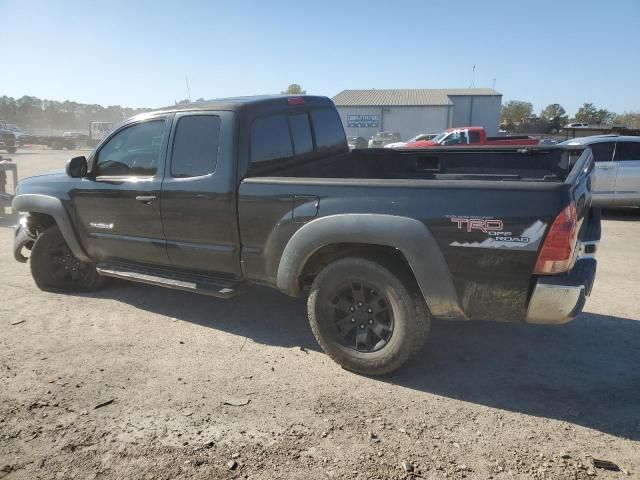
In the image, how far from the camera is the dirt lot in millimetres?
2674

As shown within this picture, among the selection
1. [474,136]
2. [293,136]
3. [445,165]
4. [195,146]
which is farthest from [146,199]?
[474,136]

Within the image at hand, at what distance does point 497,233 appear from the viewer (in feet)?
9.56

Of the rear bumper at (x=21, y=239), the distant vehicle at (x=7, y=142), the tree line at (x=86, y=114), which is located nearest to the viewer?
the rear bumper at (x=21, y=239)

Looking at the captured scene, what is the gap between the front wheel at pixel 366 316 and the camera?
3.34 m

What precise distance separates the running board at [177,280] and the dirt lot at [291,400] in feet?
1.47

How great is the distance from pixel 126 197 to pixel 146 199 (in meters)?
0.27

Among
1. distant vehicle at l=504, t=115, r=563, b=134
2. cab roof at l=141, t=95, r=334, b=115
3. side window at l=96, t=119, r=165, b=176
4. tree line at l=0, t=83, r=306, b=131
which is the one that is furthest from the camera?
tree line at l=0, t=83, r=306, b=131

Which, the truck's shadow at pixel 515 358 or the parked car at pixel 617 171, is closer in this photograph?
the truck's shadow at pixel 515 358

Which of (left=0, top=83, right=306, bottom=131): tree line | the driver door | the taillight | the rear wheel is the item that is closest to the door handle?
the driver door

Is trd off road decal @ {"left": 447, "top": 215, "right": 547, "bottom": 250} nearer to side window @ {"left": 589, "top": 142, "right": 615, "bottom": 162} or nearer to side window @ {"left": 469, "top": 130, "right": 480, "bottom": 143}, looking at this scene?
side window @ {"left": 589, "top": 142, "right": 615, "bottom": 162}

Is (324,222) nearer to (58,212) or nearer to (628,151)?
(58,212)

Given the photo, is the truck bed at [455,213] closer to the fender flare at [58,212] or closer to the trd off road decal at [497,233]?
the trd off road decal at [497,233]

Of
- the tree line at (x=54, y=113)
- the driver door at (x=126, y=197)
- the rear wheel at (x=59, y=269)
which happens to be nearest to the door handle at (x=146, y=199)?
the driver door at (x=126, y=197)

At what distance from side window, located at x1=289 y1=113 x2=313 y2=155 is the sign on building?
4845 cm
